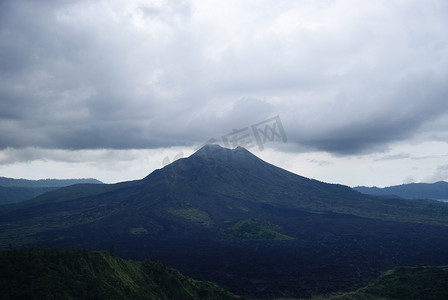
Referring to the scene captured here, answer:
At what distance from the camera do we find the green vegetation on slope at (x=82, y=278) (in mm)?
30234

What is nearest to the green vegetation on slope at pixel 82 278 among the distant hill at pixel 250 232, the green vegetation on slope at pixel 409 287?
the distant hill at pixel 250 232

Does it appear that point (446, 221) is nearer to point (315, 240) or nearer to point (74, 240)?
point (315, 240)

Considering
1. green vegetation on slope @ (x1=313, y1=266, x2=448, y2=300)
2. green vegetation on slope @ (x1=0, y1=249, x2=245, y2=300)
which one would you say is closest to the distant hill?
green vegetation on slope @ (x1=313, y1=266, x2=448, y2=300)

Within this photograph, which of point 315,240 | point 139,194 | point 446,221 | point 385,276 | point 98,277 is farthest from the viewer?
point 139,194

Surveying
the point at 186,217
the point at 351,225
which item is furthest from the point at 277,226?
the point at 186,217

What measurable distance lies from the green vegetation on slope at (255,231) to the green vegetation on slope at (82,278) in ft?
200

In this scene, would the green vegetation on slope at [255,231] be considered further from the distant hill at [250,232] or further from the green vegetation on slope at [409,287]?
the green vegetation on slope at [409,287]

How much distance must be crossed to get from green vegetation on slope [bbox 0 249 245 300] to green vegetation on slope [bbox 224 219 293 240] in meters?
61.1

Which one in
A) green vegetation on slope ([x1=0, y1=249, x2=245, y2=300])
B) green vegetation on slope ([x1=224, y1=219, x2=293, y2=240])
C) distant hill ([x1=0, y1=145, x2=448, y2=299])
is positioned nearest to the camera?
green vegetation on slope ([x1=0, y1=249, x2=245, y2=300])

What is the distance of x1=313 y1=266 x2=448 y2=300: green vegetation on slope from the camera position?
4578 cm

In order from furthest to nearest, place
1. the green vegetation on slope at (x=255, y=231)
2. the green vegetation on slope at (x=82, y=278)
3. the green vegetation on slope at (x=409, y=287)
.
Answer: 1. the green vegetation on slope at (x=255, y=231)
2. the green vegetation on slope at (x=409, y=287)
3. the green vegetation on slope at (x=82, y=278)

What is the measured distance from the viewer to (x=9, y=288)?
29.5 m

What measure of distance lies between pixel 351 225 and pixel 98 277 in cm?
11206

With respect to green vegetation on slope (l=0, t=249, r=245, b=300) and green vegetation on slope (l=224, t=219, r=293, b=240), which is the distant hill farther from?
green vegetation on slope (l=0, t=249, r=245, b=300)
